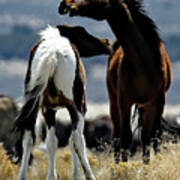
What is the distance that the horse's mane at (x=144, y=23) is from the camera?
767cm

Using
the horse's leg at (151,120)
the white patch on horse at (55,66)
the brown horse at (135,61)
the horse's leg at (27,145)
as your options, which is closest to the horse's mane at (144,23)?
the brown horse at (135,61)

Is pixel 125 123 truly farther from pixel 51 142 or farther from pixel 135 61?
pixel 51 142

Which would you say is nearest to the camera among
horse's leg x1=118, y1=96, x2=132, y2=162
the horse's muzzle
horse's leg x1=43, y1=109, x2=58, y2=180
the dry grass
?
the dry grass

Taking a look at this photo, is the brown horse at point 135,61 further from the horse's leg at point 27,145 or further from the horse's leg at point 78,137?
the horse's leg at point 27,145

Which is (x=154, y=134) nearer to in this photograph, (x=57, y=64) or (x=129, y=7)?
(x=129, y=7)

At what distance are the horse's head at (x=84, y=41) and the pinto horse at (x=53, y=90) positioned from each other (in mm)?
193

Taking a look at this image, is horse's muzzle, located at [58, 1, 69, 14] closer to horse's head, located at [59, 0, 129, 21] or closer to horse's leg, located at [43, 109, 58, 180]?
horse's head, located at [59, 0, 129, 21]

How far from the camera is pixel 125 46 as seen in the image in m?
7.47

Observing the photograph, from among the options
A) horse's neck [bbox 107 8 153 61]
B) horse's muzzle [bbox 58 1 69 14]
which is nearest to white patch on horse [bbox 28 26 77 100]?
horse's muzzle [bbox 58 1 69 14]

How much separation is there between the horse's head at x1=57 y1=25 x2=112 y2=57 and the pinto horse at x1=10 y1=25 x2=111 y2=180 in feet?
0.63

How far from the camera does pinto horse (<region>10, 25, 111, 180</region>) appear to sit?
21.2 ft

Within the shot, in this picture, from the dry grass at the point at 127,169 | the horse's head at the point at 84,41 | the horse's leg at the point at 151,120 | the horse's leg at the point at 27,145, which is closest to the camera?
the horse's leg at the point at 27,145

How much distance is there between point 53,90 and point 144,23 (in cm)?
180

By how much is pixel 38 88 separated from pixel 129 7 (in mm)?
1934
